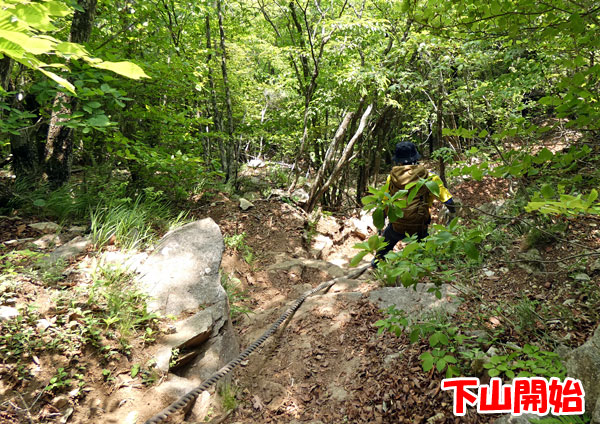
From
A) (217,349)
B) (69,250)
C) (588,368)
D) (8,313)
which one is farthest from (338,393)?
(69,250)

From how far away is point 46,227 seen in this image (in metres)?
4.18

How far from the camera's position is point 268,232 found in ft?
24.2

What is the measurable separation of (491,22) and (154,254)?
431 centimetres

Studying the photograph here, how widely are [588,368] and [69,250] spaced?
4.88 meters

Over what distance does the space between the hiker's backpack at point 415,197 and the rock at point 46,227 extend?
14.8 ft

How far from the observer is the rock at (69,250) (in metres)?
3.38

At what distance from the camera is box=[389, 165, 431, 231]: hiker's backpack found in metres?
3.81

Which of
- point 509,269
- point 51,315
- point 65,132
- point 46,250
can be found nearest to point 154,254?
point 46,250

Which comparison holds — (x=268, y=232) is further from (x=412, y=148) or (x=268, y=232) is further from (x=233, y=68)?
(x=233, y=68)

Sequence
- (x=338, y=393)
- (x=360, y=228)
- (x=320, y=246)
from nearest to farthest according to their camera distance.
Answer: (x=338, y=393), (x=320, y=246), (x=360, y=228)

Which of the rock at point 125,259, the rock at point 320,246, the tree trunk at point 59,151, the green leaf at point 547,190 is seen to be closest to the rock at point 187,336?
the rock at point 125,259

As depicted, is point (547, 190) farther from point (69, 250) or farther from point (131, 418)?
point (69, 250)

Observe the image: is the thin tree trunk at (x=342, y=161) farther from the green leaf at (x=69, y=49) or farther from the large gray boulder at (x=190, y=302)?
the green leaf at (x=69, y=49)

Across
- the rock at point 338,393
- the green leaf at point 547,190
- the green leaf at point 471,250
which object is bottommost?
the rock at point 338,393
